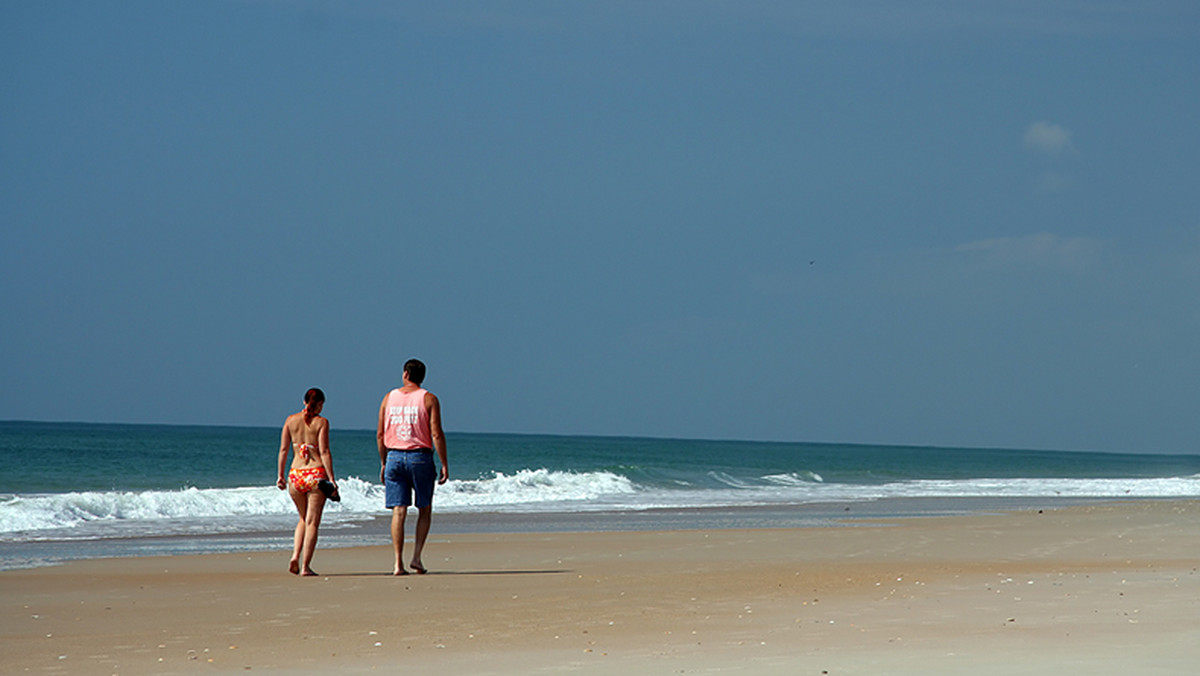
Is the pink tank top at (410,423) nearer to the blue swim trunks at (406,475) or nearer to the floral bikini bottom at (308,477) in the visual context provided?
the blue swim trunks at (406,475)

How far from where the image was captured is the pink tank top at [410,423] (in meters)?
9.54

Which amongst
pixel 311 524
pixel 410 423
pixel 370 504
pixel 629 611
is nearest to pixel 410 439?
pixel 410 423

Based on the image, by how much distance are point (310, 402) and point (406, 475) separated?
0.98 meters

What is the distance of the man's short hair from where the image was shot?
9.54 meters

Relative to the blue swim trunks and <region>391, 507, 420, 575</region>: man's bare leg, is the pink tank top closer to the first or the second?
the blue swim trunks

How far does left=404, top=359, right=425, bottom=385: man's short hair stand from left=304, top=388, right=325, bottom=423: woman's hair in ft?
2.43

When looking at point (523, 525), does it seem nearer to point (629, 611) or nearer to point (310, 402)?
point (310, 402)

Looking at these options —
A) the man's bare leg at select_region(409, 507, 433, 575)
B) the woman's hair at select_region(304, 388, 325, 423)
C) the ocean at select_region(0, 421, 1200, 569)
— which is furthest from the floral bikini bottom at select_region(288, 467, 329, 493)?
the ocean at select_region(0, 421, 1200, 569)

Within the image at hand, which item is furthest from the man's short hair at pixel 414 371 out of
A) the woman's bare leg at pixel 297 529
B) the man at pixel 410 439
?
the woman's bare leg at pixel 297 529

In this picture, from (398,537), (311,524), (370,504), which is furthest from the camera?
(370,504)

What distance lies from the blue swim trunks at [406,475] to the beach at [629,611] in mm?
656

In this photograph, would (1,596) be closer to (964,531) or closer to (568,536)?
(568,536)

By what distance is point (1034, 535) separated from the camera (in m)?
14.7

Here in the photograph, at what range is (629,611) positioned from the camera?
291 inches
